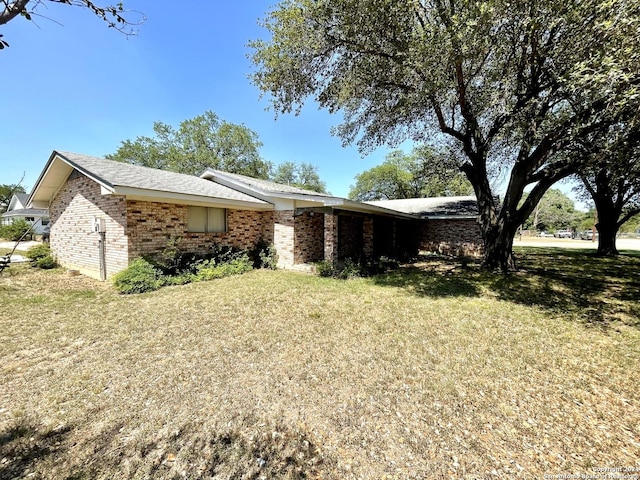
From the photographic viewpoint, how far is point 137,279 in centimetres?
679

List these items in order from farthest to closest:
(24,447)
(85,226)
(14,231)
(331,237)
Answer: (14,231), (331,237), (85,226), (24,447)

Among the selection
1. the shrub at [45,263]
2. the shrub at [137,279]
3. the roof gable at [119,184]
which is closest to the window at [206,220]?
the roof gable at [119,184]

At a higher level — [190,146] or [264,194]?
[190,146]

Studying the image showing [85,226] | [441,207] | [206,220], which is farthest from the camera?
[441,207]

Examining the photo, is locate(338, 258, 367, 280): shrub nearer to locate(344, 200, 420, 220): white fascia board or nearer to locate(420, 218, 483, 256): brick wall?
locate(344, 200, 420, 220): white fascia board

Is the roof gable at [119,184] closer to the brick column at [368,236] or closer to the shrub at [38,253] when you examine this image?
the shrub at [38,253]

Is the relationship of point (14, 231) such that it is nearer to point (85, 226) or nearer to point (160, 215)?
point (85, 226)

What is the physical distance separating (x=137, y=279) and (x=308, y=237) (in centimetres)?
607

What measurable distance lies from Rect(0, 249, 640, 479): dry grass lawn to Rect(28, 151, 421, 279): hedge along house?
→ 2607 mm

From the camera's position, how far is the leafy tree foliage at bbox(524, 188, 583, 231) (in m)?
51.6

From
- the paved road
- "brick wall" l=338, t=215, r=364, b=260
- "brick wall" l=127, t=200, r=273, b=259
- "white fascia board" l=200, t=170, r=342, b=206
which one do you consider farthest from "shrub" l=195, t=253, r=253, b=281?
the paved road

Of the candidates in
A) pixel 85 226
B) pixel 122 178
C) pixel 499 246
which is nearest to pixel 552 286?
pixel 499 246

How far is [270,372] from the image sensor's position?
3270 mm

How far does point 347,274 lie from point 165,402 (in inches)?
261
